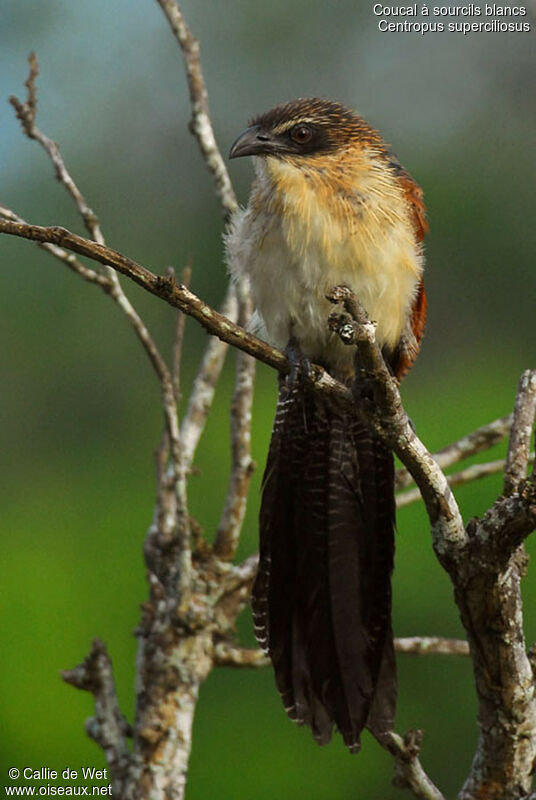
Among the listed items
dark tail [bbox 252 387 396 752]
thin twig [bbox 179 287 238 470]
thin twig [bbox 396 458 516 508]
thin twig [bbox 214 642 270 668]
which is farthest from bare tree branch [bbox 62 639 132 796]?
thin twig [bbox 396 458 516 508]

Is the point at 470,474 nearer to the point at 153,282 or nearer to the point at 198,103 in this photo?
the point at 198,103

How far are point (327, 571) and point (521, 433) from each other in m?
0.73

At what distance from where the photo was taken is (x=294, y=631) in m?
3.14

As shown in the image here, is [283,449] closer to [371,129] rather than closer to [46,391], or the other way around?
[371,129]

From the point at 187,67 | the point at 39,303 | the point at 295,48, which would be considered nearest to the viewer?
the point at 187,67

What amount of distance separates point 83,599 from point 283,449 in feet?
9.38

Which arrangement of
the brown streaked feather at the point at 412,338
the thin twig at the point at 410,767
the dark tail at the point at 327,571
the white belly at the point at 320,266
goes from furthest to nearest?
the brown streaked feather at the point at 412,338 → the white belly at the point at 320,266 → the dark tail at the point at 327,571 → the thin twig at the point at 410,767

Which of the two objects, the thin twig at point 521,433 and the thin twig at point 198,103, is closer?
the thin twig at point 521,433

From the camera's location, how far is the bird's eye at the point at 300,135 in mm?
3404

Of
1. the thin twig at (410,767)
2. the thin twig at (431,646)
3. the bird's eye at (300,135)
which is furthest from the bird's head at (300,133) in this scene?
the thin twig at (410,767)

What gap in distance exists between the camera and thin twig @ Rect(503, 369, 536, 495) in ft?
8.93

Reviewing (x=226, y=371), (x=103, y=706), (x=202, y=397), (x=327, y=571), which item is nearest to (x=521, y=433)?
(x=327, y=571)

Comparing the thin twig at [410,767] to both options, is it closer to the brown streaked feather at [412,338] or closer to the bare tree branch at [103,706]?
the bare tree branch at [103,706]

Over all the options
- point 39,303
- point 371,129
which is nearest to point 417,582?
point 371,129
